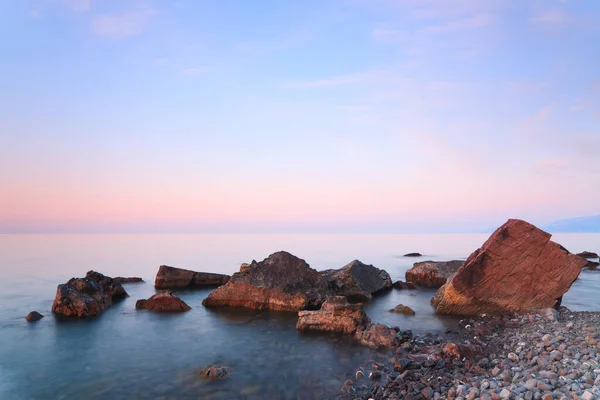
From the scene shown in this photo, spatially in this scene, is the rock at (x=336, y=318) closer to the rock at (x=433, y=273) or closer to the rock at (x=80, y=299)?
the rock at (x=80, y=299)

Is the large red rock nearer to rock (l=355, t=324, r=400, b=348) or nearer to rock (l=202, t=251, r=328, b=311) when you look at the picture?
rock (l=355, t=324, r=400, b=348)

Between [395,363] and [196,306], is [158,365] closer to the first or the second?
[395,363]

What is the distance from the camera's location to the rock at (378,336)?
1304cm

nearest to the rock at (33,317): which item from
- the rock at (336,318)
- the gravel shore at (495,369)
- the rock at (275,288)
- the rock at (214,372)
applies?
the rock at (275,288)

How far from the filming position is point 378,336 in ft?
43.9

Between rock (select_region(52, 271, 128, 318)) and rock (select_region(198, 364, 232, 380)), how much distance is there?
35.3 ft

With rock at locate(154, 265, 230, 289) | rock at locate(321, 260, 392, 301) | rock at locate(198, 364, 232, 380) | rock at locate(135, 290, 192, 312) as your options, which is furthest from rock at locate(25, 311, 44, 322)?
rock at locate(321, 260, 392, 301)

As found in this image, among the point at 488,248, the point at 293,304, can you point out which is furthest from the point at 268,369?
the point at 488,248

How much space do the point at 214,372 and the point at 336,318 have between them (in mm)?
6142

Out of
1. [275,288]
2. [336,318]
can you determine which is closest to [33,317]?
[275,288]

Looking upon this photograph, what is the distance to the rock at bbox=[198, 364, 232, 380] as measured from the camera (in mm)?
10453

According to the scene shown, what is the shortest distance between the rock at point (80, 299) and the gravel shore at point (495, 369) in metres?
14.6

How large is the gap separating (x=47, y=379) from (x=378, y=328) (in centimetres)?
1058

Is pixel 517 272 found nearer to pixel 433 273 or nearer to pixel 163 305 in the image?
pixel 433 273
